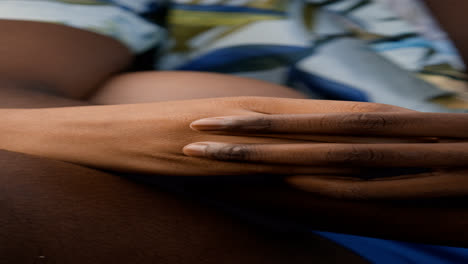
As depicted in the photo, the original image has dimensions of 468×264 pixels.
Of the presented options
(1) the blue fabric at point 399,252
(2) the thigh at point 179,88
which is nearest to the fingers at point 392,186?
(1) the blue fabric at point 399,252

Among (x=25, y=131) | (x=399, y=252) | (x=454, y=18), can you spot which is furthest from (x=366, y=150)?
(x=454, y=18)

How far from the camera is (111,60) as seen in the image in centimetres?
70

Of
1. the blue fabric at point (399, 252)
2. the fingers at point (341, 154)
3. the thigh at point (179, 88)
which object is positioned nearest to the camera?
the fingers at point (341, 154)

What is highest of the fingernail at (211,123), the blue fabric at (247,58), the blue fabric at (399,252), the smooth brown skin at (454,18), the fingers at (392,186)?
the smooth brown skin at (454,18)

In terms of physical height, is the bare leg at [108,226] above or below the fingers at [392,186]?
below

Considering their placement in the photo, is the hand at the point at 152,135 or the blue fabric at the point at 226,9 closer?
the hand at the point at 152,135

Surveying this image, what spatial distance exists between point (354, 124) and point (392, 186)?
6cm

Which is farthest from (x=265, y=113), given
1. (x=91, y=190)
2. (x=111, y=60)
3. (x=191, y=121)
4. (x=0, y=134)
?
(x=111, y=60)

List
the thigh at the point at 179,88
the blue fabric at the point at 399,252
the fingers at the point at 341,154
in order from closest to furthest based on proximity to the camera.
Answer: the fingers at the point at 341,154, the blue fabric at the point at 399,252, the thigh at the point at 179,88

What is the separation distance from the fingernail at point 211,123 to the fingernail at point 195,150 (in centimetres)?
2

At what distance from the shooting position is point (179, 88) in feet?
2.05

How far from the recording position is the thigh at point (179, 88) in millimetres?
609

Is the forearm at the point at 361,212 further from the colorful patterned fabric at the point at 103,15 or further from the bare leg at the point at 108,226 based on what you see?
the colorful patterned fabric at the point at 103,15

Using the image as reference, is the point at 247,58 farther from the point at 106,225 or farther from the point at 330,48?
the point at 106,225
